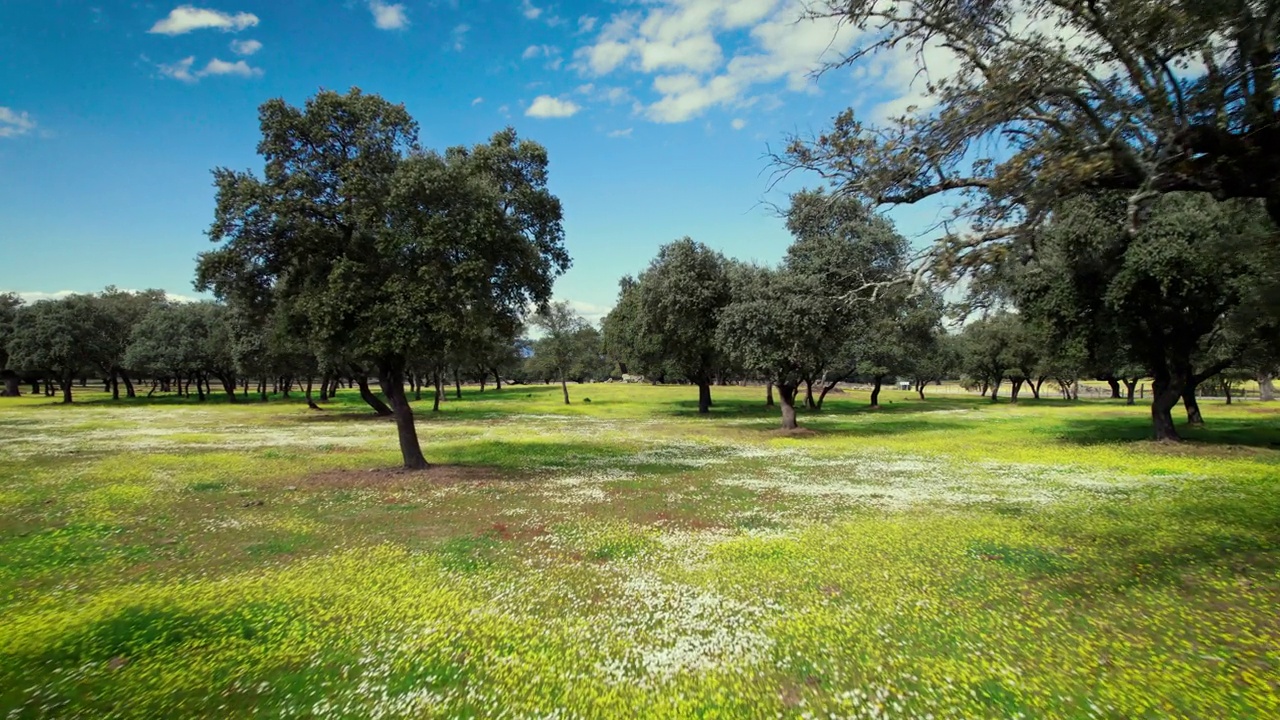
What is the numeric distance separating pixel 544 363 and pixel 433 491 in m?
53.8

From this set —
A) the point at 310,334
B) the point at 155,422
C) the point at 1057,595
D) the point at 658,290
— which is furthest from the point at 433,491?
the point at 155,422

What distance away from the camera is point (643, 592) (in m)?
9.08

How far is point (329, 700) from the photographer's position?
603 centimetres

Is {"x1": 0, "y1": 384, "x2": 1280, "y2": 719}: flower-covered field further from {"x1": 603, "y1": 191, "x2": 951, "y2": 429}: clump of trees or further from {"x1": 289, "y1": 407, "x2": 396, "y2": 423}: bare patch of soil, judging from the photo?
{"x1": 289, "y1": 407, "x2": 396, "y2": 423}: bare patch of soil

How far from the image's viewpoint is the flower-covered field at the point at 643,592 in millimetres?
6121

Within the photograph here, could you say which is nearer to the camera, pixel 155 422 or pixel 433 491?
pixel 433 491

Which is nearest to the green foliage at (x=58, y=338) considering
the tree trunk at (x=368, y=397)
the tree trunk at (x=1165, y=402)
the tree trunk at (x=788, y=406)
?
the tree trunk at (x=368, y=397)

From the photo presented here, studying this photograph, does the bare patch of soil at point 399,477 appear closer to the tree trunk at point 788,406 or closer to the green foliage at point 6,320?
the tree trunk at point 788,406

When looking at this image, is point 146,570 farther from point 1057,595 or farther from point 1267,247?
point 1267,247

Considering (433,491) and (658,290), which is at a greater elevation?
(658,290)

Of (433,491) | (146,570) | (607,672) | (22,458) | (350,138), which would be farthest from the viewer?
(22,458)

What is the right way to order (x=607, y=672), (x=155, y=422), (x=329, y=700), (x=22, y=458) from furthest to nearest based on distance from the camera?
(x=155, y=422) < (x=22, y=458) < (x=607, y=672) < (x=329, y=700)

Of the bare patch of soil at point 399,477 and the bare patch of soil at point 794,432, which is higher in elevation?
the bare patch of soil at point 399,477

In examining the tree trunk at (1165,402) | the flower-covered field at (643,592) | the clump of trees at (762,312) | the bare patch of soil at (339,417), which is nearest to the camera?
the flower-covered field at (643,592)
